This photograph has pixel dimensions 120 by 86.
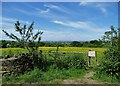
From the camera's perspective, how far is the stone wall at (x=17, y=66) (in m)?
9.68

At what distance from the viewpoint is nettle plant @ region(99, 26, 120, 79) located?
9102 millimetres

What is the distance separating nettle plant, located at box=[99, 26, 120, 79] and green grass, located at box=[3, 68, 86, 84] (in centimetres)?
104

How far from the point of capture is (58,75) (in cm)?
905

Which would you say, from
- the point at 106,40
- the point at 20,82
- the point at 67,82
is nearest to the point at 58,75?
the point at 67,82

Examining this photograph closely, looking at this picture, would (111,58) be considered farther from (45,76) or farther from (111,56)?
(45,76)

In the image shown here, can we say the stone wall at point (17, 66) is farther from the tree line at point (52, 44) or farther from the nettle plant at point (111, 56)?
the nettle plant at point (111, 56)

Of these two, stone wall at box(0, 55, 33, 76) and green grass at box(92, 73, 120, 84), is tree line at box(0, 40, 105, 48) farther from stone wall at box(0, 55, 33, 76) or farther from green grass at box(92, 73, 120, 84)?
green grass at box(92, 73, 120, 84)

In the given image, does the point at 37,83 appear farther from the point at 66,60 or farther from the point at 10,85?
the point at 66,60

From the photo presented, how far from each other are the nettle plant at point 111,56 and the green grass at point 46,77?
104 cm

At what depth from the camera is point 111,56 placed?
9250mm

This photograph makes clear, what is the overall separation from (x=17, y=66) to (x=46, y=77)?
1890 mm

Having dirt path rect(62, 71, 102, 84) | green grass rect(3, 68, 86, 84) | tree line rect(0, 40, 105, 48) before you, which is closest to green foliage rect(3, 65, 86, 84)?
green grass rect(3, 68, 86, 84)

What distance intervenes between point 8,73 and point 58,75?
2.03 meters

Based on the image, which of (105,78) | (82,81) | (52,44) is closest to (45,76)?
(82,81)
